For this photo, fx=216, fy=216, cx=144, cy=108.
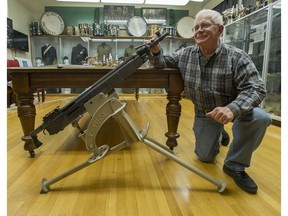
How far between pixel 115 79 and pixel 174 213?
2.56 feet

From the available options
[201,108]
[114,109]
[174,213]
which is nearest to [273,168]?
[201,108]

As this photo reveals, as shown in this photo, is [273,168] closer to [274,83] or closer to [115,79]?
[115,79]

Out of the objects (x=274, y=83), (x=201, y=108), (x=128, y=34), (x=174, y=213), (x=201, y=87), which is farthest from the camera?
(x=128, y=34)

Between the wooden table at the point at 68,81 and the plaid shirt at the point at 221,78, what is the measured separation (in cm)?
9

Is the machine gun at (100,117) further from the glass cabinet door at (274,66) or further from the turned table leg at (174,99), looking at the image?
the glass cabinet door at (274,66)

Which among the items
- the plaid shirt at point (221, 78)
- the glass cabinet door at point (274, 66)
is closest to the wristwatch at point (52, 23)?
the glass cabinet door at point (274, 66)

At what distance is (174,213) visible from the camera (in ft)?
3.45

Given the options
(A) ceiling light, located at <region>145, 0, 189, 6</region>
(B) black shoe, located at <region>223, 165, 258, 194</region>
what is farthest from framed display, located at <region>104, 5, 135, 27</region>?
(B) black shoe, located at <region>223, 165, 258, 194</region>

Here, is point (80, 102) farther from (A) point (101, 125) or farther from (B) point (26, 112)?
(B) point (26, 112)

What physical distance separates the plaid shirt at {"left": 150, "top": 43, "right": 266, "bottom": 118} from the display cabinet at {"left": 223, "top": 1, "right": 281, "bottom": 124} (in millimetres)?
1867

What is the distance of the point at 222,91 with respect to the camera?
1.44 metres

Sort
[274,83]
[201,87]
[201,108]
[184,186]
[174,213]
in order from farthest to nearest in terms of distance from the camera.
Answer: [274,83]
[201,108]
[201,87]
[184,186]
[174,213]

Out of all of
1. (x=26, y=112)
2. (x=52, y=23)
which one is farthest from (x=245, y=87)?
(x=52, y=23)

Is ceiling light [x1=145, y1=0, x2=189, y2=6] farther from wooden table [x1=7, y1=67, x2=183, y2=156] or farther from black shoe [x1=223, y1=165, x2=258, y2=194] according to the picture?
black shoe [x1=223, y1=165, x2=258, y2=194]
